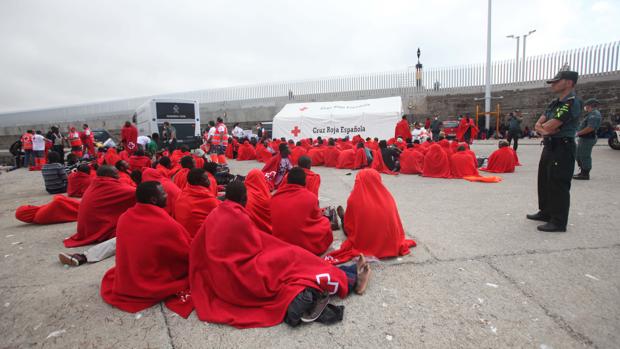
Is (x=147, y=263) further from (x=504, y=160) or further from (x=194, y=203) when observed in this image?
(x=504, y=160)

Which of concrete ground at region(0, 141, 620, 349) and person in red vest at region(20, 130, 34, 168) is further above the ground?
person in red vest at region(20, 130, 34, 168)

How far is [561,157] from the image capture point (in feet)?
12.8

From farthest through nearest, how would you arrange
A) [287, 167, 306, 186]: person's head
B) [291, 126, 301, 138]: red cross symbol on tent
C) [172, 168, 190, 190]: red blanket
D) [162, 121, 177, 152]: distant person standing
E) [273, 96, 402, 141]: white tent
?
[291, 126, 301, 138]: red cross symbol on tent, [273, 96, 402, 141]: white tent, [162, 121, 177, 152]: distant person standing, [172, 168, 190, 190]: red blanket, [287, 167, 306, 186]: person's head

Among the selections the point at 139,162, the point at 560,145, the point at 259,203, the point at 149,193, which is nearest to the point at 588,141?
the point at 560,145

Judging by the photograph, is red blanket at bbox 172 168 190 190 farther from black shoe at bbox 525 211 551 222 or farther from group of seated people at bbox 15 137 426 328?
black shoe at bbox 525 211 551 222

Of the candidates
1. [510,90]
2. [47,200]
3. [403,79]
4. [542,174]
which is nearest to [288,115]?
[403,79]

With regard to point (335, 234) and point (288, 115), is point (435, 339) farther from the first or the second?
point (288, 115)

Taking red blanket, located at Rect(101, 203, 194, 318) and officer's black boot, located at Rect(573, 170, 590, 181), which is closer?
red blanket, located at Rect(101, 203, 194, 318)

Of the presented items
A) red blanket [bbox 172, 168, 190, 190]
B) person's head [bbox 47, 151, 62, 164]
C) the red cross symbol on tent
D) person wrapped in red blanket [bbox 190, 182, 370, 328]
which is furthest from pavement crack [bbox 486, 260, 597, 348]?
the red cross symbol on tent

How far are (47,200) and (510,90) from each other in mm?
22022

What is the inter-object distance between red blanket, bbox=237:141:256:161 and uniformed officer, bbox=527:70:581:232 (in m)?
11.3

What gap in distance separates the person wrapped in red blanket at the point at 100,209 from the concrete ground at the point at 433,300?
398mm

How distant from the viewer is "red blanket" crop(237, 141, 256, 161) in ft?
46.1

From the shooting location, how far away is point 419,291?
2799mm
